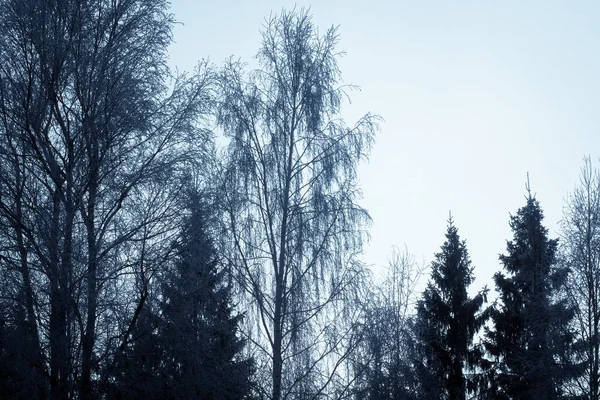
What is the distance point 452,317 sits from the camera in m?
28.7

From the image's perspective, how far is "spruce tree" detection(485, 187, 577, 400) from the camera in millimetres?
19172

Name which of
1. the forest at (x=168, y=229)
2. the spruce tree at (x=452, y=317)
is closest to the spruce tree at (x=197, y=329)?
the forest at (x=168, y=229)

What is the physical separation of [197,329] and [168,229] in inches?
87.5

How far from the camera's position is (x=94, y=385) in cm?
1195

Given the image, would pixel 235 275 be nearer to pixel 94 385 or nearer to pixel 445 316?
pixel 94 385

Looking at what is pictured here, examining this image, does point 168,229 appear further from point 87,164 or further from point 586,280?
point 586,280

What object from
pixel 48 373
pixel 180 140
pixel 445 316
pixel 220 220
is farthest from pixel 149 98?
pixel 445 316

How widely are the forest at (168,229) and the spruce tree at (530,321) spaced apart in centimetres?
82

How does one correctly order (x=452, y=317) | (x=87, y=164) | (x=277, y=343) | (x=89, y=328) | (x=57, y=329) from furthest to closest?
1. (x=452, y=317)
2. (x=277, y=343)
3. (x=87, y=164)
4. (x=89, y=328)
5. (x=57, y=329)

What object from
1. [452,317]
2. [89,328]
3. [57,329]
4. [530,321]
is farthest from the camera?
[452,317]

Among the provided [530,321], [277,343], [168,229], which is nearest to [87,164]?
[168,229]

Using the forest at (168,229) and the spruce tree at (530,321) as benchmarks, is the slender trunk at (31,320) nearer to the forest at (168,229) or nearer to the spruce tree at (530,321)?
the forest at (168,229)

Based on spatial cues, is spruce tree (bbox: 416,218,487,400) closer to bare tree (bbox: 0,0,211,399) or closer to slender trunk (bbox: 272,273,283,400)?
slender trunk (bbox: 272,273,283,400)

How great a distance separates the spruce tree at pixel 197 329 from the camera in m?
13.3
